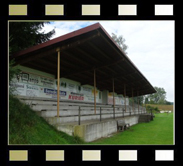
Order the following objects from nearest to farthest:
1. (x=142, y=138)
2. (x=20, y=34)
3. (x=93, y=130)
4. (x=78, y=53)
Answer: (x=93, y=130), (x=142, y=138), (x=20, y=34), (x=78, y=53)

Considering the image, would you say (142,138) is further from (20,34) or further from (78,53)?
(20,34)

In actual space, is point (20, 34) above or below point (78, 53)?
above

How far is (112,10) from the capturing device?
3.24m

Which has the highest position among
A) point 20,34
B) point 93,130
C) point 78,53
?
point 20,34

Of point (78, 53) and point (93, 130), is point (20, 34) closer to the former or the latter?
point (78, 53)

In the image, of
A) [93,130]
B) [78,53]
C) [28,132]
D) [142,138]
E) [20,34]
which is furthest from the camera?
[78,53]

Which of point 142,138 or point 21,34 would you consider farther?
point 21,34

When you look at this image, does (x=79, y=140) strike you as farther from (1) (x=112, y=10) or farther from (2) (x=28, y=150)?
(1) (x=112, y=10)

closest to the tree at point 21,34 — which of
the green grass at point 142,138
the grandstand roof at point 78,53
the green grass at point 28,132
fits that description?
the grandstand roof at point 78,53

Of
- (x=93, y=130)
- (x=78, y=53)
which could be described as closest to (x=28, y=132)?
(x=93, y=130)

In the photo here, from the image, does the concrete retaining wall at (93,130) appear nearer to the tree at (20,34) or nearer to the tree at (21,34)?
the tree at (20,34)

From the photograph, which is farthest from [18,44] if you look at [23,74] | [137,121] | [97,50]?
[137,121]

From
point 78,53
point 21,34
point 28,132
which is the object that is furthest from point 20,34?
point 28,132

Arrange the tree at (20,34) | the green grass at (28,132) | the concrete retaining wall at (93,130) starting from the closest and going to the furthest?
1. the green grass at (28,132)
2. the concrete retaining wall at (93,130)
3. the tree at (20,34)
